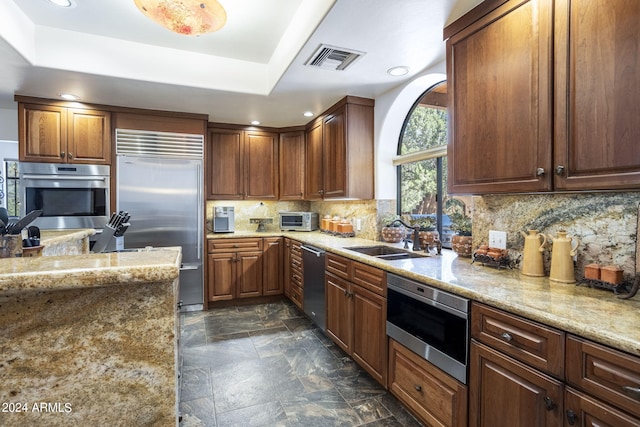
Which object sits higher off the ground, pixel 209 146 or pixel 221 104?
pixel 221 104

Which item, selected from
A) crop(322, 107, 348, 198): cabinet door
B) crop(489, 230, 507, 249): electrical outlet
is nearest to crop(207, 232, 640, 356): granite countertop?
crop(489, 230, 507, 249): electrical outlet

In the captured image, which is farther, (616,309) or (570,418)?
(616,309)

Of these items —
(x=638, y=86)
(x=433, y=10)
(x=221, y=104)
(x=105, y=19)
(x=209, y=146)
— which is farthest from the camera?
(x=209, y=146)

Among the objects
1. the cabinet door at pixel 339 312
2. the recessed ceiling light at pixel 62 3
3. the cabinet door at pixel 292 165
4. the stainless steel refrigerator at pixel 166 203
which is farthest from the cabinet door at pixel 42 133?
the cabinet door at pixel 339 312

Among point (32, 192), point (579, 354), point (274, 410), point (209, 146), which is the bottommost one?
point (274, 410)

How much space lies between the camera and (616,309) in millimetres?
1205

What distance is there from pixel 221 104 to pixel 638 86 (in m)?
3.30

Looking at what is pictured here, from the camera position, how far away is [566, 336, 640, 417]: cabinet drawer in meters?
0.94

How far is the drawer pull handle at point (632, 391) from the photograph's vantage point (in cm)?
92

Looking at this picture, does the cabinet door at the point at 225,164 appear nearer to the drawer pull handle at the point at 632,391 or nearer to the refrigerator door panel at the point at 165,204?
the refrigerator door panel at the point at 165,204

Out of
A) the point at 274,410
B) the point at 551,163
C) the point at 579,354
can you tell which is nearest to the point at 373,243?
the point at 274,410

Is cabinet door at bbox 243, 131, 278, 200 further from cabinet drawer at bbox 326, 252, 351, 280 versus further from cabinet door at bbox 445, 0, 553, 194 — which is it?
cabinet door at bbox 445, 0, 553, 194

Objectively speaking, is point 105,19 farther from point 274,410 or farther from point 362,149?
point 274,410

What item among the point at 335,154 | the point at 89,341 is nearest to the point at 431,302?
the point at 89,341
